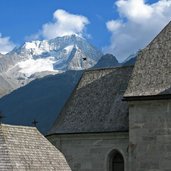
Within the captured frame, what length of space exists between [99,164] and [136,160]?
11.8ft

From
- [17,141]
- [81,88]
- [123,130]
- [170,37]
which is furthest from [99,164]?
[17,141]

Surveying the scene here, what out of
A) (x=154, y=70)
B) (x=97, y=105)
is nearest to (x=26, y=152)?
(x=154, y=70)

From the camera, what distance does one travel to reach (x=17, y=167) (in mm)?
22844

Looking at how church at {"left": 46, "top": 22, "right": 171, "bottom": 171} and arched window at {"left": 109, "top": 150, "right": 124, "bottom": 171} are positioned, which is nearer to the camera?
church at {"left": 46, "top": 22, "right": 171, "bottom": 171}

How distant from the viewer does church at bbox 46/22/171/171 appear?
102 feet

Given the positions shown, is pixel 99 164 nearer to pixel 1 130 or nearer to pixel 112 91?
pixel 112 91

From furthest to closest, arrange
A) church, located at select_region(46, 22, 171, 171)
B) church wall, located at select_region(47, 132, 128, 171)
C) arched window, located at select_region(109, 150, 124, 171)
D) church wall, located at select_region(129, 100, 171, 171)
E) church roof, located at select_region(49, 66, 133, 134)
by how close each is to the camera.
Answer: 1. church roof, located at select_region(49, 66, 133, 134)
2. arched window, located at select_region(109, 150, 124, 171)
3. church wall, located at select_region(47, 132, 128, 171)
4. church, located at select_region(46, 22, 171, 171)
5. church wall, located at select_region(129, 100, 171, 171)

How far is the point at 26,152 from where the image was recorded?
24297mm

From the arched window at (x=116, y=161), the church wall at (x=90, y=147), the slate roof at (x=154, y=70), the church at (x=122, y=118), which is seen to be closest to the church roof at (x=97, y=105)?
the church at (x=122, y=118)

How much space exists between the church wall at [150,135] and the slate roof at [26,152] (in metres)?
6.48

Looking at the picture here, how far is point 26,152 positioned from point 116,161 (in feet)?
37.0

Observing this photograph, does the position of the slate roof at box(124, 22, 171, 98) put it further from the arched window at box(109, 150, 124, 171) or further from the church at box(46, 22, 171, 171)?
the arched window at box(109, 150, 124, 171)

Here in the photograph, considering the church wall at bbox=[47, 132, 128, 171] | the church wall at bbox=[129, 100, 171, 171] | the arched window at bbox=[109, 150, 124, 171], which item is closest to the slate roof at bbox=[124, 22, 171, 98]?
the church wall at bbox=[129, 100, 171, 171]

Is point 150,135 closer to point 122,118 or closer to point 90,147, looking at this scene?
point 122,118
